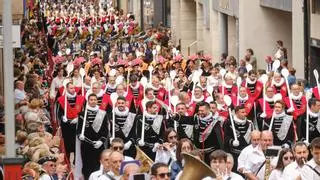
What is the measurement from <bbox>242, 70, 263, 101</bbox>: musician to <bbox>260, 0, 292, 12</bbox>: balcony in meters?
7.89

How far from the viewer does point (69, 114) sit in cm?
2142

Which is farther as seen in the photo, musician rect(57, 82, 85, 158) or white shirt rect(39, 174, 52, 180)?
musician rect(57, 82, 85, 158)

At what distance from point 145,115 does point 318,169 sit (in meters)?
6.51

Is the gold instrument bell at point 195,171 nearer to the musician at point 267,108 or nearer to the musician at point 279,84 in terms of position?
the musician at point 267,108

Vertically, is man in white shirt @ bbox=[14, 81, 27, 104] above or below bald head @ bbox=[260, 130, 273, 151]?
above

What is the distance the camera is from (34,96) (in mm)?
21781

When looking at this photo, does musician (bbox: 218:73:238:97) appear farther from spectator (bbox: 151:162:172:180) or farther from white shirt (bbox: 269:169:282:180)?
spectator (bbox: 151:162:172:180)

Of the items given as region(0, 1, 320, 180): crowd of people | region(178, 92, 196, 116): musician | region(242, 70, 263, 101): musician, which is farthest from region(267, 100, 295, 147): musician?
region(242, 70, 263, 101): musician

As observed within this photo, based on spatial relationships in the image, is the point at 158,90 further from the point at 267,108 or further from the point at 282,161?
the point at 282,161

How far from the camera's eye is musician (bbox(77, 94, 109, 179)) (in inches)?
758

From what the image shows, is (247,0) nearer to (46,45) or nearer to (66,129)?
(46,45)

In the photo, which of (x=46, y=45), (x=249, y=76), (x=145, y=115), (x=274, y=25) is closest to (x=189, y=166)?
(x=145, y=115)

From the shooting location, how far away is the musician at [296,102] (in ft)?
63.4

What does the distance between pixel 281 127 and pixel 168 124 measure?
1820mm
